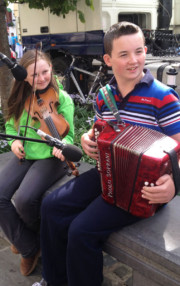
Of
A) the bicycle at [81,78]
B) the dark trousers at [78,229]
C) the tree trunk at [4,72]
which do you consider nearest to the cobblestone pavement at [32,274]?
the dark trousers at [78,229]

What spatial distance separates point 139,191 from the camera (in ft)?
5.26

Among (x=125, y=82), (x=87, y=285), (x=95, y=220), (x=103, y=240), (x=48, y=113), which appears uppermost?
(x=125, y=82)

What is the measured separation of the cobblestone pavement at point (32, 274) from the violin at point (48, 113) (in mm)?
1048

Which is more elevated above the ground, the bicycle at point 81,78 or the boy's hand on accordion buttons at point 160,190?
the boy's hand on accordion buttons at point 160,190


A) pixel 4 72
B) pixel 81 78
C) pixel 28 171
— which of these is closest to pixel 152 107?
pixel 28 171

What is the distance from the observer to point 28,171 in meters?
2.35

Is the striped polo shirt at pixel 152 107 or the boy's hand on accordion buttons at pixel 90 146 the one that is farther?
the boy's hand on accordion buttons at pixel 90 146

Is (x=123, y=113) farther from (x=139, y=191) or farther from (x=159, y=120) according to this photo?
(x=139, y=191)

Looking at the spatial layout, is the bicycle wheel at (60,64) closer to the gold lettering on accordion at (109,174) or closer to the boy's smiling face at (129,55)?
the boy's smiling face at (129,55)

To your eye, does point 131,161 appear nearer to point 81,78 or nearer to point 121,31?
point 121,31

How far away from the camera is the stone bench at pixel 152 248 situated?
159 centimetres

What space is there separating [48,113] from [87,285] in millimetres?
1131

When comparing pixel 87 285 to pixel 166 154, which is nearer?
pixel 166 154

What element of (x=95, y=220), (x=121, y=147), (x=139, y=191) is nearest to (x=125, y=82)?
(x=121, y=147)
